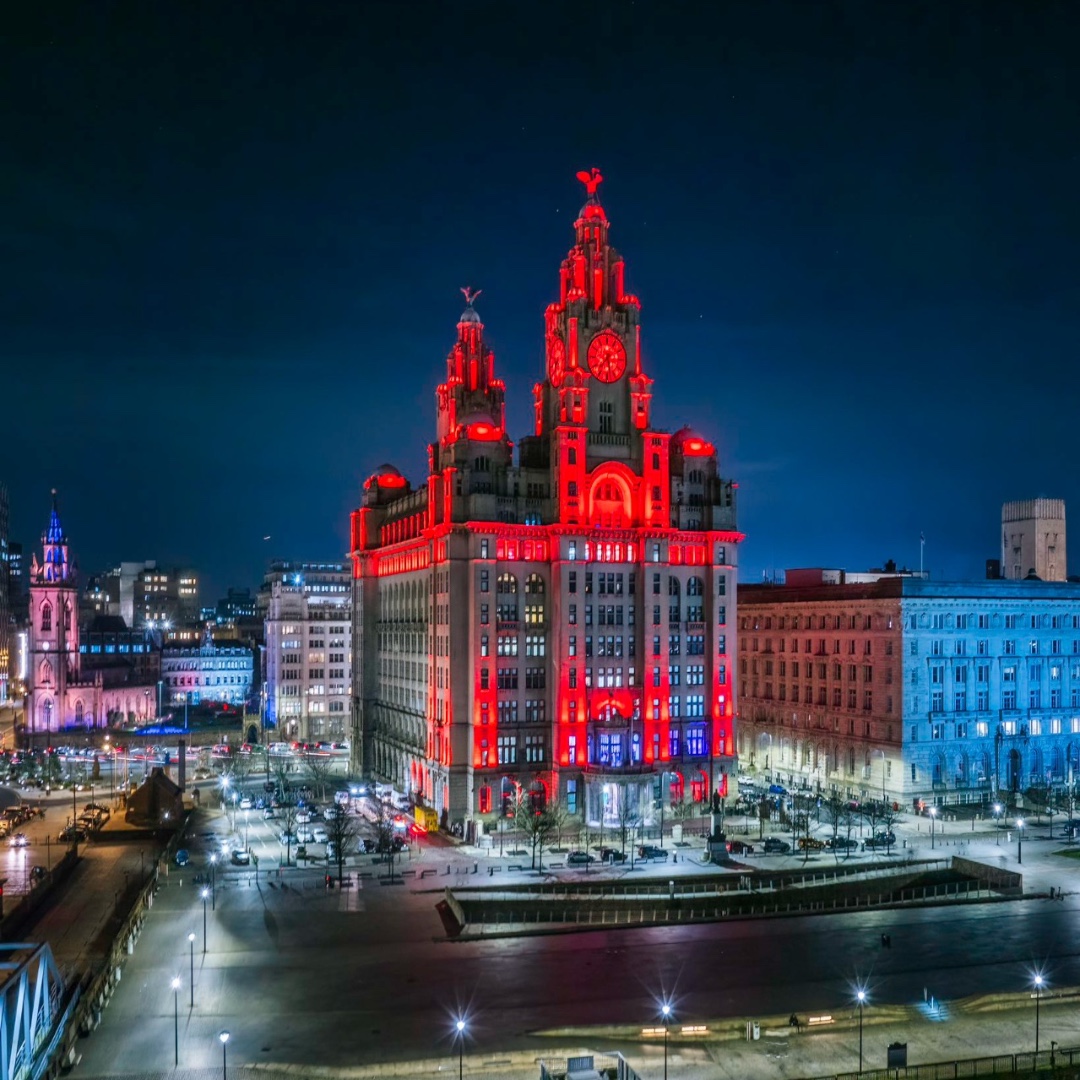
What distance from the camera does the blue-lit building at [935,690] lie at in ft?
409

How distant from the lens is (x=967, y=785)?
12556 centimetres

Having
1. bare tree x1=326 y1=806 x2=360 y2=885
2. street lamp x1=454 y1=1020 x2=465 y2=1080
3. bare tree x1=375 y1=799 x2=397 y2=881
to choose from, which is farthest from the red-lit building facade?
street lamp x1=454 y1=1020 x2=465 y2=1080

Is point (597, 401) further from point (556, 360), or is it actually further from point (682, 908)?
point (682, 908)

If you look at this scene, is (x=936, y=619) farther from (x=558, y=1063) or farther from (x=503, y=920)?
(x=558, y=1063)

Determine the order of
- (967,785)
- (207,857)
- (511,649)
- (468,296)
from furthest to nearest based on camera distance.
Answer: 1. (468,296)
2. (967,785)
3. (511,649)
4. (207,857)

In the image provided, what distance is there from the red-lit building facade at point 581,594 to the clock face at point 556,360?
217 mm

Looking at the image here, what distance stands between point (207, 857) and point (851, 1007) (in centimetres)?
6114

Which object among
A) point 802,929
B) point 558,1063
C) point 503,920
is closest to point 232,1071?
point 558,1063

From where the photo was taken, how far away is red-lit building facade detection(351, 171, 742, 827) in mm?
113812

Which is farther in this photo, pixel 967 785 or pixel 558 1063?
pixel 967 785

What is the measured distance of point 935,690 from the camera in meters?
126

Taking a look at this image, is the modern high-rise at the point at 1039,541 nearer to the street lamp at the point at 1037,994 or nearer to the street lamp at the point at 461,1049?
the street lamp at the point at 1037,994

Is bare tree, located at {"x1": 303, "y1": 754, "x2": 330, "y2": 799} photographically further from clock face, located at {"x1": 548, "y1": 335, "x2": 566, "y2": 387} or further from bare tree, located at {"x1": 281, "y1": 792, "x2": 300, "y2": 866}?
clock face, located at {"x1": 548, "y1": 335, "x2": 566, "y2": 387}

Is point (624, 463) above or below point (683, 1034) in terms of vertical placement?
above
